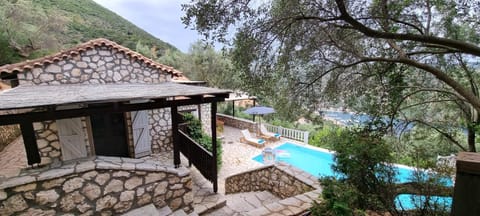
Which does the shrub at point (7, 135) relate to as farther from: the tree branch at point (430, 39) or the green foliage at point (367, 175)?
the tree branch at point (430, 39)

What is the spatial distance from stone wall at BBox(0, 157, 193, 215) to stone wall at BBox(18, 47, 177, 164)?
314 centimetres

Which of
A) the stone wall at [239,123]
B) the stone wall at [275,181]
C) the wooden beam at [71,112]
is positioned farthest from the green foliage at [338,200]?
the stone wall at [239,123]

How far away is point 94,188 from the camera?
3410mm

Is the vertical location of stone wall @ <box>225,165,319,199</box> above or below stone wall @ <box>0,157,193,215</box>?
below

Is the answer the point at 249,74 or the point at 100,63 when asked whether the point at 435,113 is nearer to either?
the point at 249,74

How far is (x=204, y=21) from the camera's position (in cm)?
389

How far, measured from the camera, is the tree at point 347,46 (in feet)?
13.1

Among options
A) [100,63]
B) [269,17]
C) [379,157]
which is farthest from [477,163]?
[100,63]

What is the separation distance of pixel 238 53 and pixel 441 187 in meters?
4.14

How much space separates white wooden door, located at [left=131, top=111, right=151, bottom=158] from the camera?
7.02 meters

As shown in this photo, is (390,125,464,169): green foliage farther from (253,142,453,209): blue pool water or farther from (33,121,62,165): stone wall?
(33,121,62,165): stone wall

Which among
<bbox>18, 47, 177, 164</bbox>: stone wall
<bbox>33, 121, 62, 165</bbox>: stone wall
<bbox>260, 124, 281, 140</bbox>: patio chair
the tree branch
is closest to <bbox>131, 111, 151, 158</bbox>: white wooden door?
<bbox>18, 47, 177, 164</bbox>: stone wall

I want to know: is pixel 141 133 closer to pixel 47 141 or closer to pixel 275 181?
pixel 47 141

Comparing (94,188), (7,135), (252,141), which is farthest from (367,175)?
(7,135)
